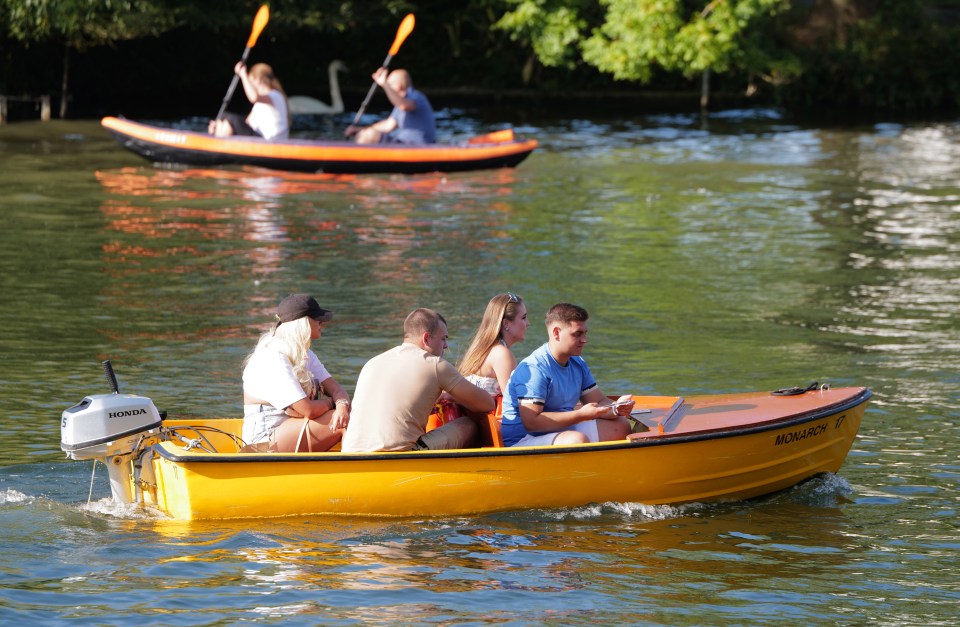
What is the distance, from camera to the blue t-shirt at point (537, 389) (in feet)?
27.3

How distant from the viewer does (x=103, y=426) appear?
25.6 feet

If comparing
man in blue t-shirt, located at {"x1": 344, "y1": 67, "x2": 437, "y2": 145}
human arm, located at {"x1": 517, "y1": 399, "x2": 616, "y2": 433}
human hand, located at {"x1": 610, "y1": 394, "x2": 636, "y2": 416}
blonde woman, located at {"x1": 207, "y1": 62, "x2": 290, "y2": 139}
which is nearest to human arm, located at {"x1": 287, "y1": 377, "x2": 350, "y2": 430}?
human arm, located at {"x1": 517, "y1": 399, "x2": 616, "y2": 433}

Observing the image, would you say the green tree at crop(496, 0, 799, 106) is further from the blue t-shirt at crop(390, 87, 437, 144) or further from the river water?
the blue t-shirt at crop(390, 87, 437, 144)

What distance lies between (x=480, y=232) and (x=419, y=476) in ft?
33.1

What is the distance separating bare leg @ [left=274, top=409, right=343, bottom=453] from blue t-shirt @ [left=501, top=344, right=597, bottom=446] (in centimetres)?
98

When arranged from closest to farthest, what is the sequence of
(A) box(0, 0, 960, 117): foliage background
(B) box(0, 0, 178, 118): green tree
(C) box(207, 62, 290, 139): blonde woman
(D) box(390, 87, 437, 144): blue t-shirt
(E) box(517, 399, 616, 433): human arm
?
(E) box(517, 399, 616, 433): human arm
(C) box(207, 62, 290, 139): blonde woman
(D) box(390, 87, 437, 144): blue t-shirt
(B) box(0, 0, 178, 118): green tree
(A) box(0, 0, 960, 117): foliage background

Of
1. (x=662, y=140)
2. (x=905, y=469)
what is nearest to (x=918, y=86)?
(x=662, y=140)

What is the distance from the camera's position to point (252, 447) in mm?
8391

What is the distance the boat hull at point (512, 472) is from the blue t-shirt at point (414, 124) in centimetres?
1418

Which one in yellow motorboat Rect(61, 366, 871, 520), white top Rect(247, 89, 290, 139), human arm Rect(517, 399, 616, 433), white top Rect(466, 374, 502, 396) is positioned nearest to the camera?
yellow motorboat Rect(61, 366, 871, 520)

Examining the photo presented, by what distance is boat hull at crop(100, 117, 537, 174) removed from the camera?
21.9 meters

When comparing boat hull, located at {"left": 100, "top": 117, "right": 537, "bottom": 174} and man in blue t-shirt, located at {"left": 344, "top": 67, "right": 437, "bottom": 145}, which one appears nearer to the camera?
boat hull, located at {"left": 100, "top": 117, "right": 537, "bottom": 174}

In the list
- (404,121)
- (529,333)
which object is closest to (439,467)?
(529,333)

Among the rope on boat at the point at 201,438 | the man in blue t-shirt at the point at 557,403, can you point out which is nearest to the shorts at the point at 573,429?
the man in blue t-shirt at the point at 557,403
